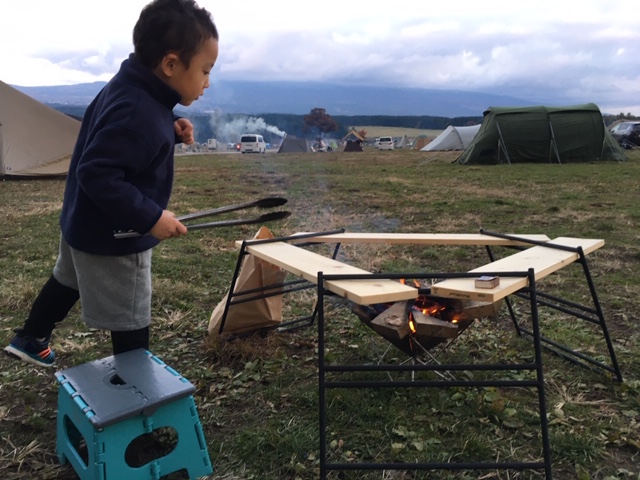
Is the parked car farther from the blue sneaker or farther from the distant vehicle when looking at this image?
the blue sneaker

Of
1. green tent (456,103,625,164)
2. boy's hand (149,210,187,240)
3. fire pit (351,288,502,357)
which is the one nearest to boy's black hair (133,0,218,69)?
boy's hand (149,210,187,240)

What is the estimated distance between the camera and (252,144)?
37.9 metres

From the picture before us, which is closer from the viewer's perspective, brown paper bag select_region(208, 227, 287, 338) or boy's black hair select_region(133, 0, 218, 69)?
boy's black hair select_region(133, 0, 218, 69)

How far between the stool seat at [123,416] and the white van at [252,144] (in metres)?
35.9

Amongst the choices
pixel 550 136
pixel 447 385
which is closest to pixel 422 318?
pixel 447 385

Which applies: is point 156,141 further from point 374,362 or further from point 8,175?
point 8,175

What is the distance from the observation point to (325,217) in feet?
24.3

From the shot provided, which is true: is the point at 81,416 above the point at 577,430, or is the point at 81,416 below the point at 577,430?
above

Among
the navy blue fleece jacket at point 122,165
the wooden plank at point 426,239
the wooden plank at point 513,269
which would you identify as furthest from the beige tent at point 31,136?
the wooden plank at point 513,269

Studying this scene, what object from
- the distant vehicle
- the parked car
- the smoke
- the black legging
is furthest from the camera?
the smoke

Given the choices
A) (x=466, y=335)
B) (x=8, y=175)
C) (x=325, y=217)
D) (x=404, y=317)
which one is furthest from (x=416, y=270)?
(x=8, y=175)

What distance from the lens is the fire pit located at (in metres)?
2.48

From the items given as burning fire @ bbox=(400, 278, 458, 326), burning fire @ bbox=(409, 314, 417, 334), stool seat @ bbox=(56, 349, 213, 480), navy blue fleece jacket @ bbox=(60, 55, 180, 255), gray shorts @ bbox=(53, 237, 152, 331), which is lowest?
stool seat @ bbox=(56, 349, 213, 480)

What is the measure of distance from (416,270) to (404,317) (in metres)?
2.18
